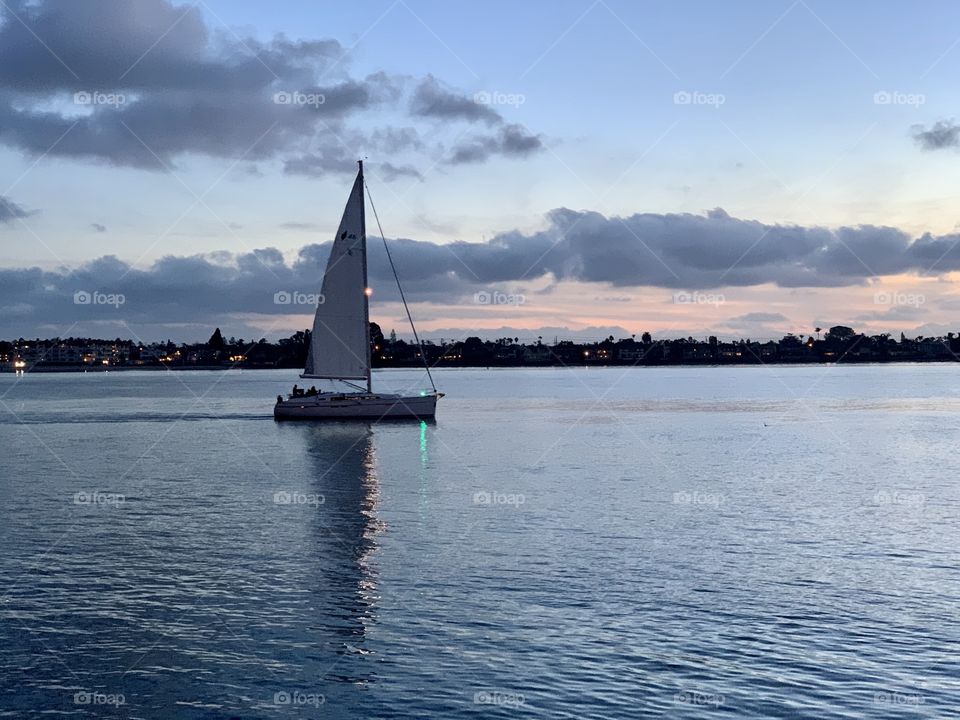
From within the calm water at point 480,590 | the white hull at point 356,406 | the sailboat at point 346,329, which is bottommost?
the calm water at point 480,590

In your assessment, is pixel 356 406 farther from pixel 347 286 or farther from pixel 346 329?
pixel 347 286

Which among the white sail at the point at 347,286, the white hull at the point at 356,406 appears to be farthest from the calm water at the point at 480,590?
the white hull at the point at 356,406

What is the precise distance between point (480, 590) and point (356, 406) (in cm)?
6964

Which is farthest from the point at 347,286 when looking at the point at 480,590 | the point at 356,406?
the point at 480,590

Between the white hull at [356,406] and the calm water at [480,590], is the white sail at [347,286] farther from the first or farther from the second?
the calm water at [480,590]

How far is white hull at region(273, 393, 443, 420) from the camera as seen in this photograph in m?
98.4

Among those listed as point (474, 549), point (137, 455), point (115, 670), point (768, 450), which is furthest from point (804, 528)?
point (137, 455)

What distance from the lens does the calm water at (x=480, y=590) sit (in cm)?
2189

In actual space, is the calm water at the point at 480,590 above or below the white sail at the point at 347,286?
below

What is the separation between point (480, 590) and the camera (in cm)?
3034

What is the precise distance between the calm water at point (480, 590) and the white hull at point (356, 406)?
29548 millimetres

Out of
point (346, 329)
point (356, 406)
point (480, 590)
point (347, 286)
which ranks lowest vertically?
point (480, 590)

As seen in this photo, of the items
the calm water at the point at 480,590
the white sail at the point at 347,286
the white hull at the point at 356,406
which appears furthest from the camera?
the white hull at the point at 356,406

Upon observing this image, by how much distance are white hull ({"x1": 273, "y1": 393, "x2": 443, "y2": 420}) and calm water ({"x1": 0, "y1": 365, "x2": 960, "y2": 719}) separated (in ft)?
96.9
